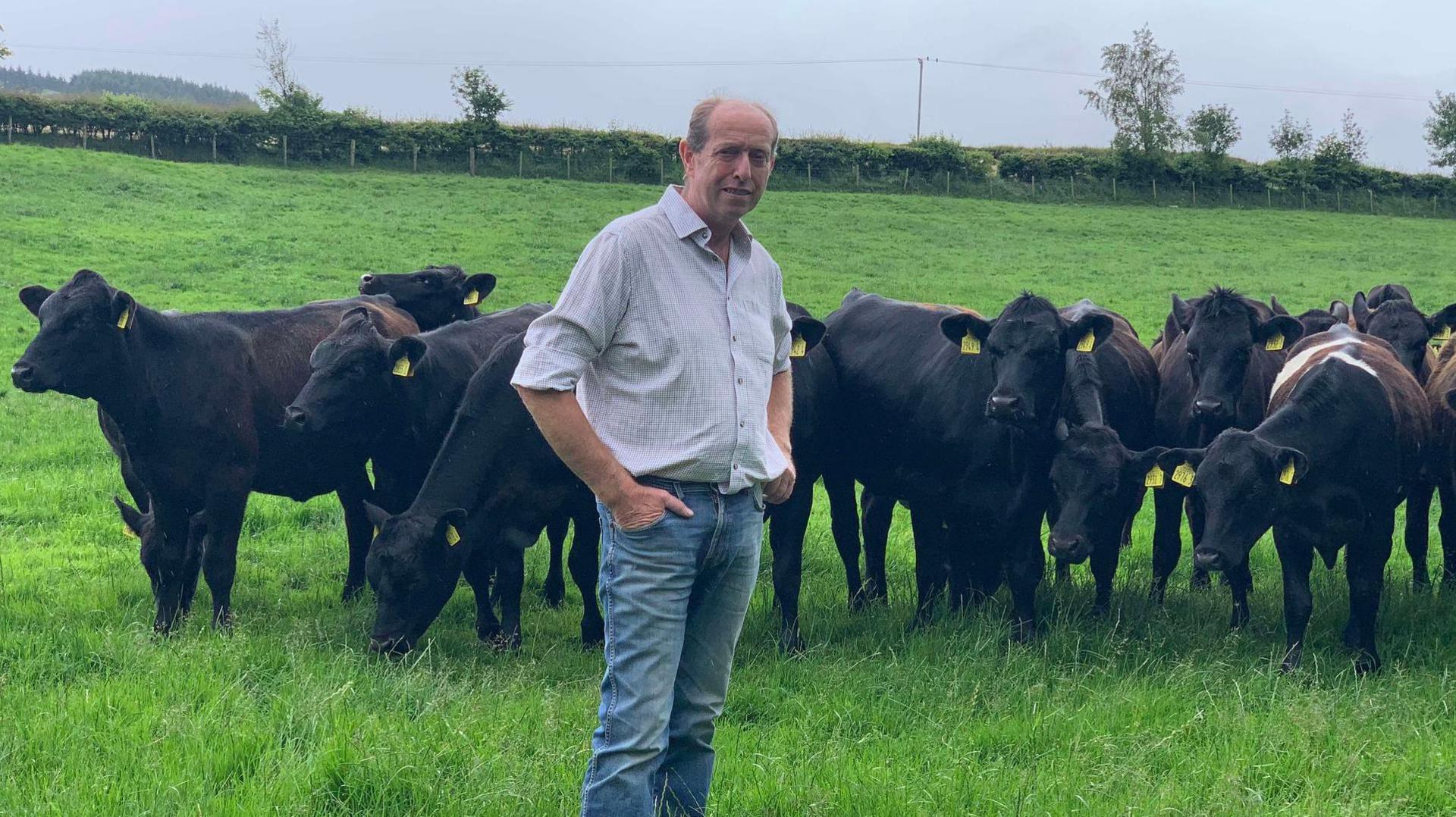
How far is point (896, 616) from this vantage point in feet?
25.9

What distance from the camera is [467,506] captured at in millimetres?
6695

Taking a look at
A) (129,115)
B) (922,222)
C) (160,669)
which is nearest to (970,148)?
(922,222)

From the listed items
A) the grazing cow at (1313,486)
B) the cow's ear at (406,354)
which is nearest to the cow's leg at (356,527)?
the cow's ear at (406,354)

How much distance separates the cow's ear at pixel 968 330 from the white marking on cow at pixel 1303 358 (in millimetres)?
2231

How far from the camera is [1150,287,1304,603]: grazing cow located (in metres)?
8.43

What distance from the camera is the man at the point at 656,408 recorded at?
332 cm

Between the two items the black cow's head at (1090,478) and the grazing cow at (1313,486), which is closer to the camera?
the grazing cow at (1313,486)

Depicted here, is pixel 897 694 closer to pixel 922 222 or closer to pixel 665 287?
pixel 665 287

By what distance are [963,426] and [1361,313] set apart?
6.04m

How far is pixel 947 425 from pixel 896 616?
1.28 meters

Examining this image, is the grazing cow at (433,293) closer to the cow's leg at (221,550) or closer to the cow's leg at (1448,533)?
the cow's leg at (221,550)

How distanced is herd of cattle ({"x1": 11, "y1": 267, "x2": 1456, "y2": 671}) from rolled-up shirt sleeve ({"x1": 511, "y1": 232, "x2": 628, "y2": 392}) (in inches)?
125

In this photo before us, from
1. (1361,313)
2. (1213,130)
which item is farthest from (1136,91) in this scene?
(1361,313)

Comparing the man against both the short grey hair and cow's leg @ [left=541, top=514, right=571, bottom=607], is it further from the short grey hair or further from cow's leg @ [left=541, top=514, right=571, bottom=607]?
cow's leg @ [left=541, top=514, right=571, bottom=607]
